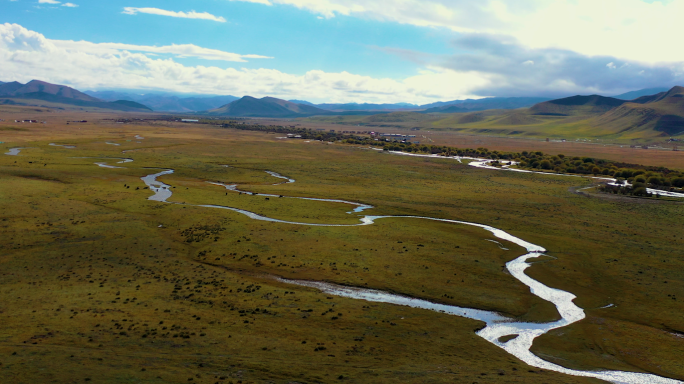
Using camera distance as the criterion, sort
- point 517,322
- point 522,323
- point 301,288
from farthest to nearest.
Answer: point 301,288
point 517,322
point 522,323

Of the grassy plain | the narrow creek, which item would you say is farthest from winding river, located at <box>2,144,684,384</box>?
the grassy plain

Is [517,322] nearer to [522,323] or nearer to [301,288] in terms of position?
[522,323]

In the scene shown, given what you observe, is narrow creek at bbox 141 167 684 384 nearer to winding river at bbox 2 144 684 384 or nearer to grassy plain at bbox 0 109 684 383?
winding river at bbox 2 144 684 384

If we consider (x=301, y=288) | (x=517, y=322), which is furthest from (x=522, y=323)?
(x=301, y=288)

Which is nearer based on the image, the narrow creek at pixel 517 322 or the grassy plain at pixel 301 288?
the grassy plain at pixel 301 288

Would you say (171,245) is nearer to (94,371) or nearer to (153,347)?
(153,347)

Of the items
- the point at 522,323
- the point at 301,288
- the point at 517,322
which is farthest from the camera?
the point at 301,288

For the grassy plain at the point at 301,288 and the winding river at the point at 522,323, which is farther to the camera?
the winding river at the point at 522,323

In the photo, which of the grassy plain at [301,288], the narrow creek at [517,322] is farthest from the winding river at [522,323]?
the grassy plain at [301,288]

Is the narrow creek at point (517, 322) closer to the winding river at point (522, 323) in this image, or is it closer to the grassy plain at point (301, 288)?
the winding river at point (522, 323)
